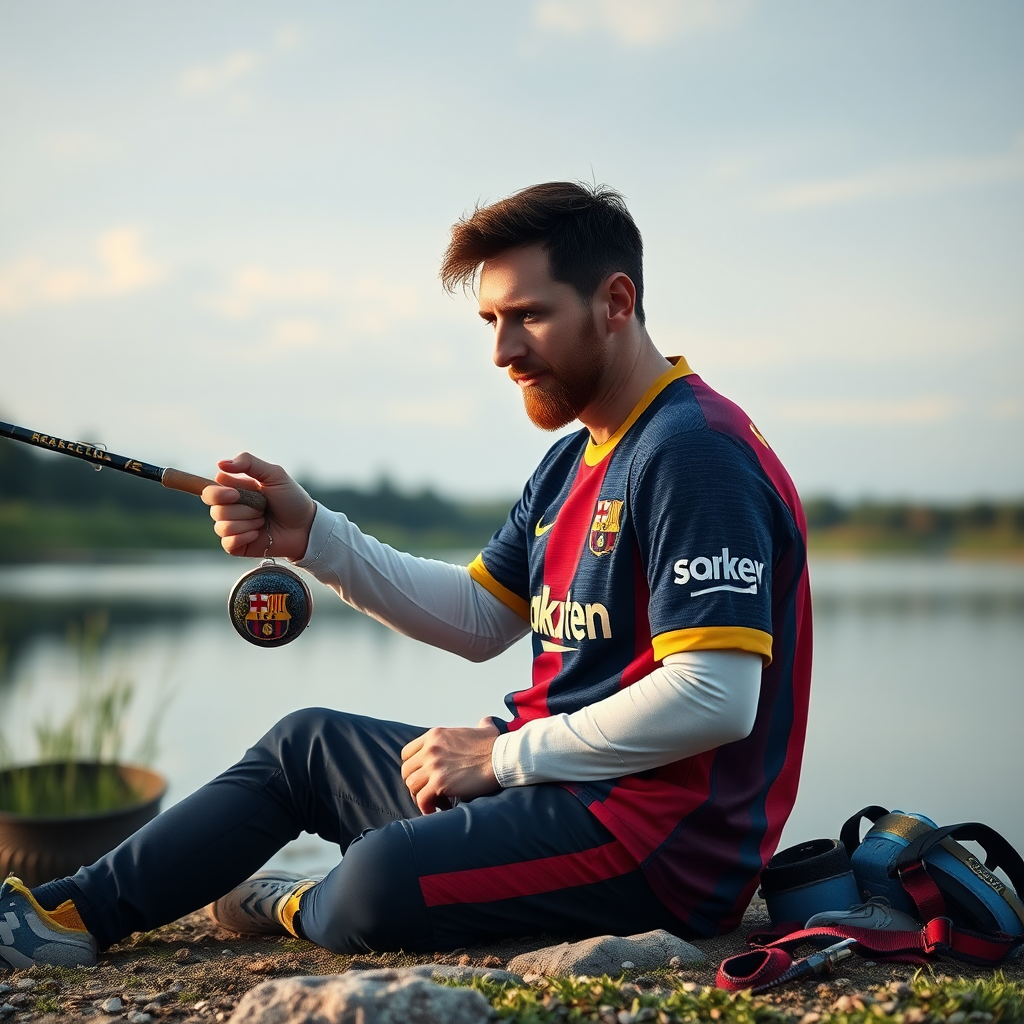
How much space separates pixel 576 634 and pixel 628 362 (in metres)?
0.65

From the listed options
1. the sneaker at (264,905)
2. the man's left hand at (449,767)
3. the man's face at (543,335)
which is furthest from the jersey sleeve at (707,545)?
the sneaker at (264,905)

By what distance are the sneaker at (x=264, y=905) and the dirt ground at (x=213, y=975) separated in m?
0.04

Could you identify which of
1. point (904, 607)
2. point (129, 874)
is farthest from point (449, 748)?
point (904, 607)

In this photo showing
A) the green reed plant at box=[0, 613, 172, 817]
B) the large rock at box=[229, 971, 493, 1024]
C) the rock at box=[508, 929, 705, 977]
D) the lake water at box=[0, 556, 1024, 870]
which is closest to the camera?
the large rock at box=[229, 971, 493, 1024]

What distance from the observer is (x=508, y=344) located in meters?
2.62

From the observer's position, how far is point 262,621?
109 inches

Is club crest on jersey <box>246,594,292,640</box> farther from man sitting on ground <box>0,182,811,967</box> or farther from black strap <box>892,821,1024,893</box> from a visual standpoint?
black strap <box>892,821,1024,893</box>

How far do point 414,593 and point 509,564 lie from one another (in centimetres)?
27

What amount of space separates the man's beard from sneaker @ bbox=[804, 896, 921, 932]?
48.5 inches

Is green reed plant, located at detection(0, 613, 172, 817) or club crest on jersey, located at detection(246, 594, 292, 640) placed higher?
club crest on jersey, located at detection(246, 594, 292, 640)

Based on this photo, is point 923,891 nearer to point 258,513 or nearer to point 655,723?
point 655,723

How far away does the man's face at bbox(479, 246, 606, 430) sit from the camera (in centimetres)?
255

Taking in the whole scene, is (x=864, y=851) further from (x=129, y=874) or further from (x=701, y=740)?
(x=129, y=874)

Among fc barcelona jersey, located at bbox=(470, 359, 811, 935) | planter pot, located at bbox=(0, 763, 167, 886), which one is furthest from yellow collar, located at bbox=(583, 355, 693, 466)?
planter pot, located at bbox=(0, 763, 167, 886)
